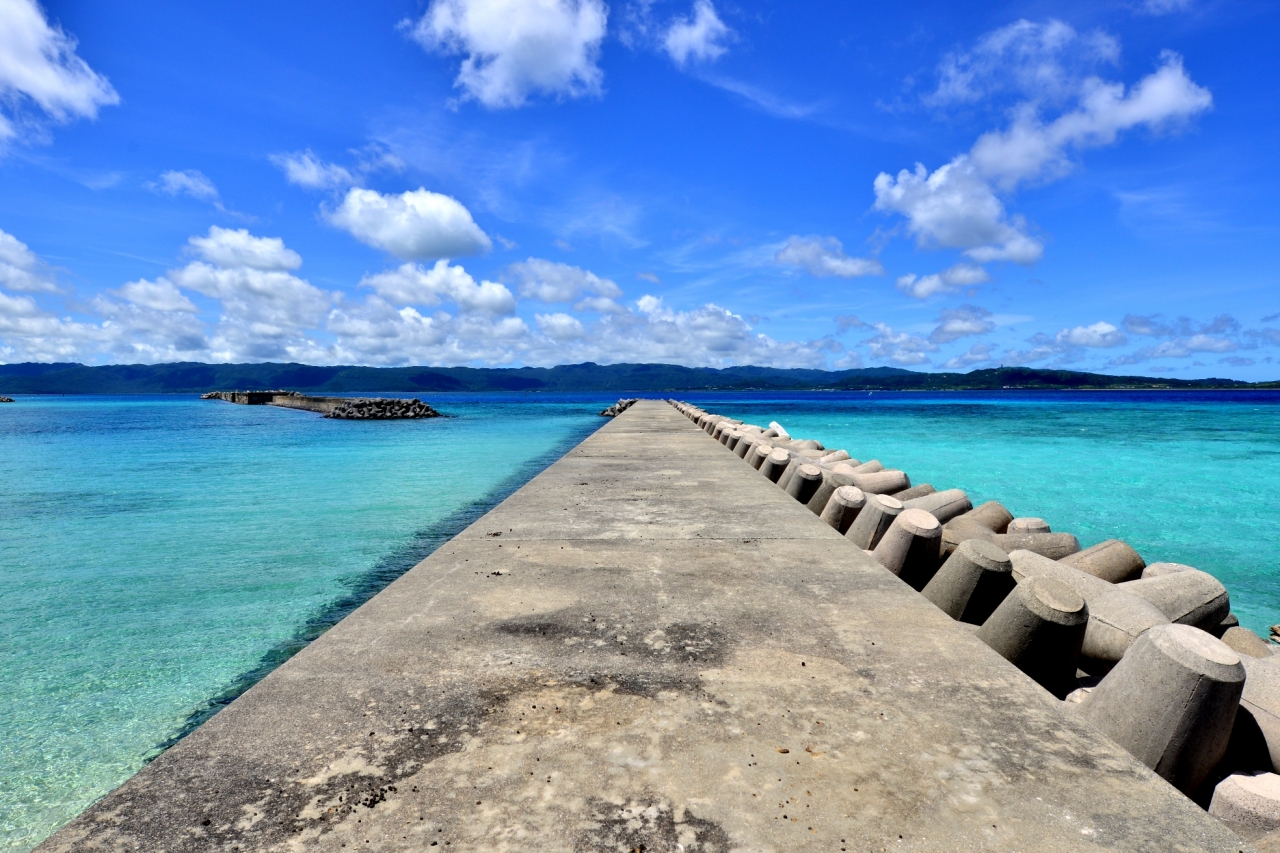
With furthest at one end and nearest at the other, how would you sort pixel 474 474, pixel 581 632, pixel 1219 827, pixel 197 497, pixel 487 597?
1. pixel 474 474
2. pixel 197 497
3. pixel 487 597
4. pixel 581 632
5. pixel 1219 827

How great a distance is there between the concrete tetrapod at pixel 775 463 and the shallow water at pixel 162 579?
4.09 meters

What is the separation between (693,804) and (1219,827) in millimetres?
1317

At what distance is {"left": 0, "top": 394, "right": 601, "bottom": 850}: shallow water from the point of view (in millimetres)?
3547

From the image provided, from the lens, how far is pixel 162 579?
21.1 ft

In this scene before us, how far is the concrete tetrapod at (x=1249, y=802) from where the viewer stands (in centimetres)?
214

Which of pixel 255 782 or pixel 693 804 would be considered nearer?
pixel 693 804

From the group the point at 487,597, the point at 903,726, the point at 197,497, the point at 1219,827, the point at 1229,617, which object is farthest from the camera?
the point at 197,497

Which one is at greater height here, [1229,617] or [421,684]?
[421,684]

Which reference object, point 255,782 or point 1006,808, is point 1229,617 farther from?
point 255,782

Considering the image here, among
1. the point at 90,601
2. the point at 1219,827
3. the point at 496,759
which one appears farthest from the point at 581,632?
the point at 90,601

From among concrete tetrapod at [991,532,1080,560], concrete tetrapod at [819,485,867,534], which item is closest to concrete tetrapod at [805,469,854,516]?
concrete tetrapod at [819,485,867,534]

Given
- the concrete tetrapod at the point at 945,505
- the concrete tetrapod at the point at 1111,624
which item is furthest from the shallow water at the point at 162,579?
the concrete tetrapod at the point at 945,505

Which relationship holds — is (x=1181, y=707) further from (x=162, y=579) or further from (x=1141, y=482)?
(x=1141, y=482)

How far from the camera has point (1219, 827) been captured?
1666 millimetres
